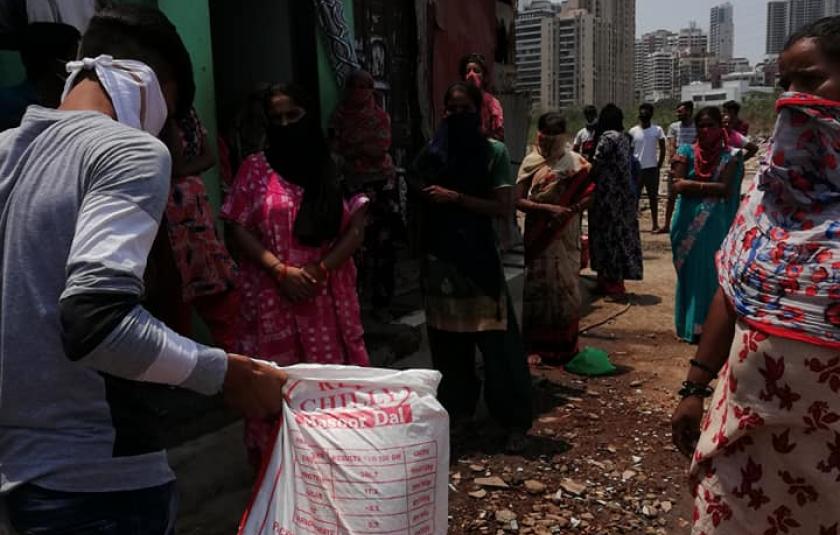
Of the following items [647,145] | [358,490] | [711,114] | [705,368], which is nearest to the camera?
[358,490]

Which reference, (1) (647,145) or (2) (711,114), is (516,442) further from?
(1) (647,145)

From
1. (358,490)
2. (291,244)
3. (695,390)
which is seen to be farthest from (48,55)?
(695,390)

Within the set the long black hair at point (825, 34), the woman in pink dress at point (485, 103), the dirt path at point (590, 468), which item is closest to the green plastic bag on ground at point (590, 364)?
the dirt path at point (590, 468)

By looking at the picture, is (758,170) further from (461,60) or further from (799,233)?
(461,60)

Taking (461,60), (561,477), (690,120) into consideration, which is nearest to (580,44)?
(690,120)

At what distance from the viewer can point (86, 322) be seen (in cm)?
113

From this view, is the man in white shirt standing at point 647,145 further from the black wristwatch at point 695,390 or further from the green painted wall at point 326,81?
the black wristwatch at point 695,390

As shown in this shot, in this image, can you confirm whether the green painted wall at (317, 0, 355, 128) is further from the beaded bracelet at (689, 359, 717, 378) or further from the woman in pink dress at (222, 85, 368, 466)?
the beaded bracelet at (689, 359, 717, 378)

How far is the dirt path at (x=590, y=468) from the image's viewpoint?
3176 millimetres

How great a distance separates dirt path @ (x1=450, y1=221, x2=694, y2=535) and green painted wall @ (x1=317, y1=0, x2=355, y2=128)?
2.14 meters

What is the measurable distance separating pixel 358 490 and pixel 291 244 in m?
1.54

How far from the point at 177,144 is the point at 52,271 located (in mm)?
1726

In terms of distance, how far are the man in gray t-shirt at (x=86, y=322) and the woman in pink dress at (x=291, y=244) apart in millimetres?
1521

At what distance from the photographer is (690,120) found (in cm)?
1002
